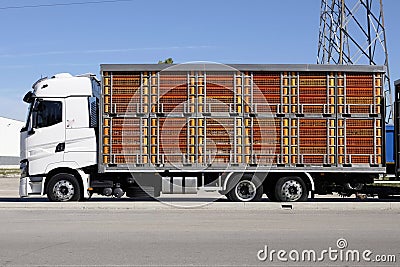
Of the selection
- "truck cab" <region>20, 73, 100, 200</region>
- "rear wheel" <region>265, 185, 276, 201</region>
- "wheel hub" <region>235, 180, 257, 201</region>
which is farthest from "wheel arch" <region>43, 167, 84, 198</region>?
"rear wheel" <region>265, 185, 276, 201</region>

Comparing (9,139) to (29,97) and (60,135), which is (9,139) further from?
(60,135)

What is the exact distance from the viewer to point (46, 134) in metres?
18.5

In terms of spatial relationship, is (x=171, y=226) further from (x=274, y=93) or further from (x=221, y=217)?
(x=274, y=93)

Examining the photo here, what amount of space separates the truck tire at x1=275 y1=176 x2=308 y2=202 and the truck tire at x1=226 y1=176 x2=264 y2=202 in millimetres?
515

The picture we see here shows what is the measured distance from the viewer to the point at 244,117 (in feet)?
60.2

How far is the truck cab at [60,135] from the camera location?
18.4 meters

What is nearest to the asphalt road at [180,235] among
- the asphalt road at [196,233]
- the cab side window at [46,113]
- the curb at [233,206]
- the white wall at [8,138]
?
the asphalt road at [196,233]

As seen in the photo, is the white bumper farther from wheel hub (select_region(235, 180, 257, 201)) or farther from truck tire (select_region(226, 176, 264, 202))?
wheel hub (select_region(235, 180, 257, 201))

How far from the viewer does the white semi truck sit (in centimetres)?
1831

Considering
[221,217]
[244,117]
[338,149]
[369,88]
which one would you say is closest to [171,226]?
[221,217]

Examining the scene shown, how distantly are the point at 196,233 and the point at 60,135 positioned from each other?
7.34 metres

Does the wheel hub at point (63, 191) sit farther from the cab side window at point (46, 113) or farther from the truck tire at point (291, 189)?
the truck tire at point (291, 189)

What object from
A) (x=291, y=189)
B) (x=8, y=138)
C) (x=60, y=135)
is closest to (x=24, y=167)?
(x=60, y=135)

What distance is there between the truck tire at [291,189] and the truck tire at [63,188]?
5.66 m
